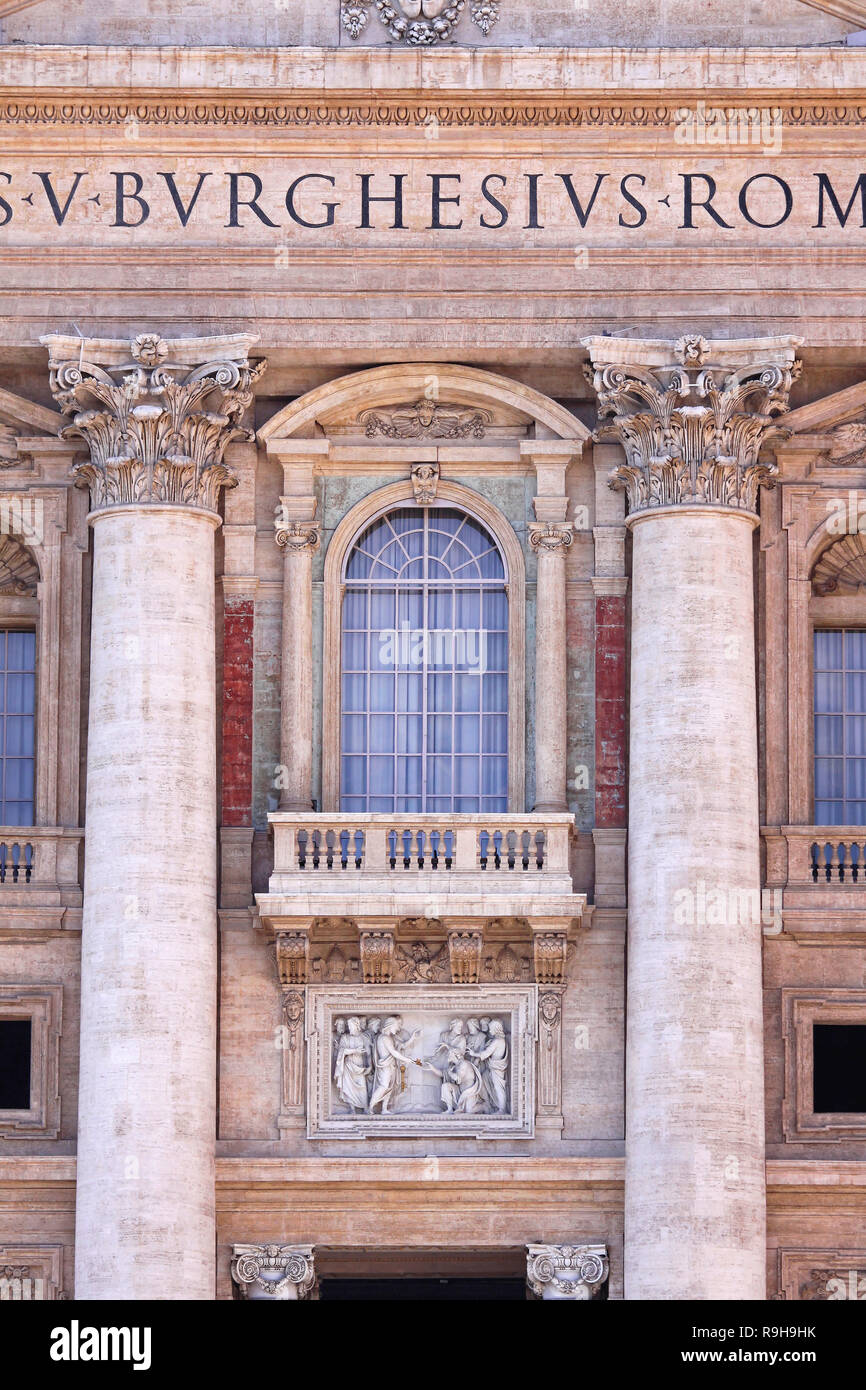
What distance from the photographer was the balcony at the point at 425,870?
1332 inches

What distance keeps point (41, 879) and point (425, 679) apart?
4529 mm

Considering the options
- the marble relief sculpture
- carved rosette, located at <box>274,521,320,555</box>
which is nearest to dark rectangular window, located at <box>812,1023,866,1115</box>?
the marble relief sculpture

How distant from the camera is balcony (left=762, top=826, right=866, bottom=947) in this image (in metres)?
34.3

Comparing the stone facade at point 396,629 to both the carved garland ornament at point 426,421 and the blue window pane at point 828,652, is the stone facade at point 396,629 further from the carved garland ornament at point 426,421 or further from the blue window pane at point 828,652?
the blue window pane at point 828,652

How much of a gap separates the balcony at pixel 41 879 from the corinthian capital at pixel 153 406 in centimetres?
351

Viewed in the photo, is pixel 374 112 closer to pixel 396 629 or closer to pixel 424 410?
pixel 424 410

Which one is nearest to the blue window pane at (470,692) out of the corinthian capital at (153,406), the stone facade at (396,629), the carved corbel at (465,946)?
the stone facade at (396,629)

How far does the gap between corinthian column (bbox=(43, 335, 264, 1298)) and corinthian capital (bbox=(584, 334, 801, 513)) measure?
3934mm

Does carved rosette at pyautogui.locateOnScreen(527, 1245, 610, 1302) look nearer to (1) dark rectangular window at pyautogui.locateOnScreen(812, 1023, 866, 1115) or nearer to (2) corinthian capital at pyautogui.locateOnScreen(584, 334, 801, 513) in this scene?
(1) dark rectangular window at pyautogui.locateOnScreen(812, 1023, 866, 1115)

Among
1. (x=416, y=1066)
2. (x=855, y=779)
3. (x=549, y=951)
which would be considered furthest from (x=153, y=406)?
(x=855, y=779)

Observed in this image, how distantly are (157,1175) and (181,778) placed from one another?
3971 millimetres

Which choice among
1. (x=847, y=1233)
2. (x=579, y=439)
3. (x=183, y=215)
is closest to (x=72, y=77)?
(x=183, y=215)

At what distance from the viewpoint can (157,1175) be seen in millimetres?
32688
